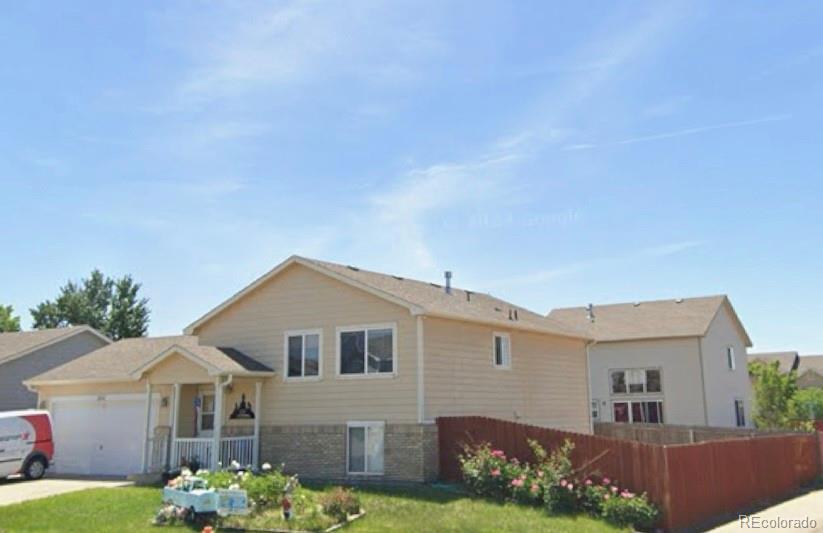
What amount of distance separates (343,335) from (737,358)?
2759 cm

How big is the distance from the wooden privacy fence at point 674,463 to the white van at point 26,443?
12741mm

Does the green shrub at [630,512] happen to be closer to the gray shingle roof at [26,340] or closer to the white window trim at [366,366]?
the white window trim at [366,366]

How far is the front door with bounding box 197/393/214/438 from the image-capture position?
22812mm

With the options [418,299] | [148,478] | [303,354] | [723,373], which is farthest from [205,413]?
[723,373]

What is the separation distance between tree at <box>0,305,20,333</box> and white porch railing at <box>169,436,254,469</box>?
46298mm

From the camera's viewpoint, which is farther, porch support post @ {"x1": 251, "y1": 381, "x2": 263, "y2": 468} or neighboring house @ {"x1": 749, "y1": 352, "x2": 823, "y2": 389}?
neighboring house @ {"x1": 749, "y1": 352, "x2": 823, "y2": 389}

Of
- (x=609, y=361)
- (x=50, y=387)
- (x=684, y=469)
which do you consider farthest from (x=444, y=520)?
(x=609, y=361)

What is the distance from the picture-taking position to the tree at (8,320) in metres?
60.1

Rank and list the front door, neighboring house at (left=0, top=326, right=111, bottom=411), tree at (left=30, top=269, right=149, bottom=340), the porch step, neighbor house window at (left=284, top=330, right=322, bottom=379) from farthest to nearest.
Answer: tree at (left=30, top=269, right=149, bottom=340) < neighboring house at (left=0, top=326, right=111, bottom=411) < the front door < neighbor house window at (left=284, top=330, right=322, bottom=379) < the porch step

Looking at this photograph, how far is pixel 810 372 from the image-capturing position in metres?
72.8

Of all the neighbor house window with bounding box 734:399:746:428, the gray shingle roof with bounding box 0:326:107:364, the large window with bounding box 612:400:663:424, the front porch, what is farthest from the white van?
the neighbor house window with bounding box 734:399:746:428

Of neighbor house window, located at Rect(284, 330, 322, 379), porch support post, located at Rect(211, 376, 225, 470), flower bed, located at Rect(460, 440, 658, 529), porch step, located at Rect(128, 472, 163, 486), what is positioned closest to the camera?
flower bed, located at Rect(460, 440, 658, 529)

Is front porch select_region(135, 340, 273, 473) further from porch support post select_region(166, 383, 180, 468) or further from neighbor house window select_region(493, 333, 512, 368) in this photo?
neighbor house window select_region(493, 333, 512, 368)

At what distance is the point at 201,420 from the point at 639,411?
22.2 metres
